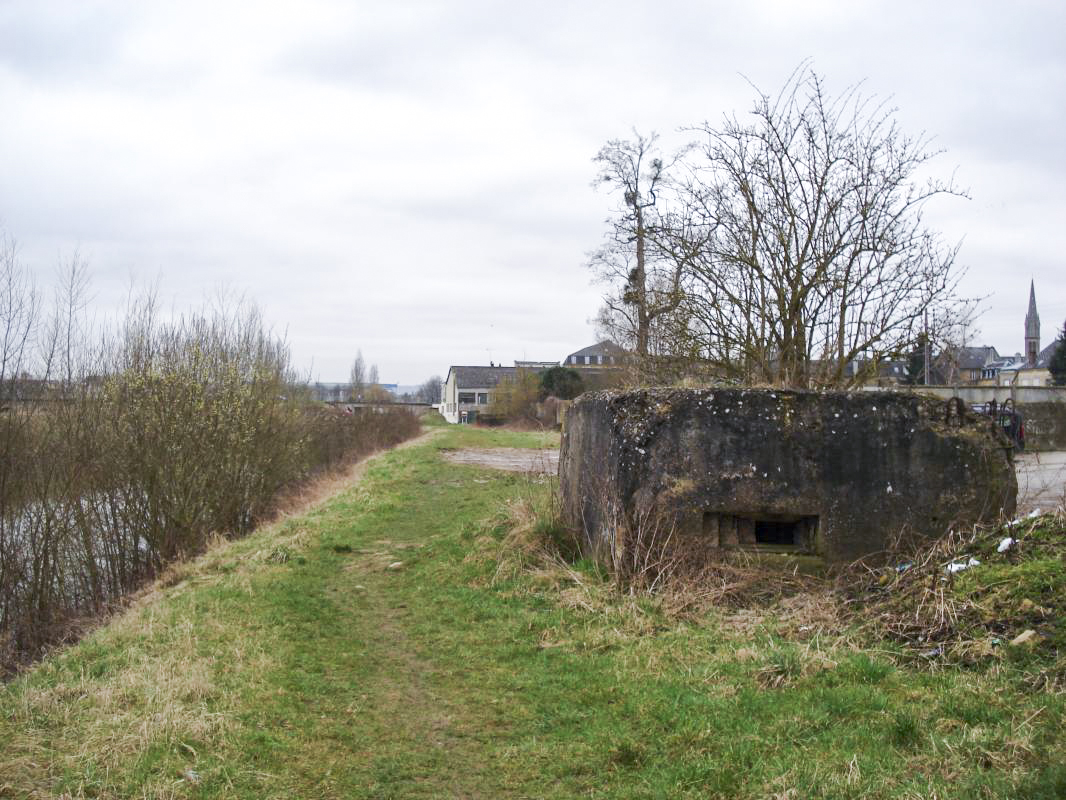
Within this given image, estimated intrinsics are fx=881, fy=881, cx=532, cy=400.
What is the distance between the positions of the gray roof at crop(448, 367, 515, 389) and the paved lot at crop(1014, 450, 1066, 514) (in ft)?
223

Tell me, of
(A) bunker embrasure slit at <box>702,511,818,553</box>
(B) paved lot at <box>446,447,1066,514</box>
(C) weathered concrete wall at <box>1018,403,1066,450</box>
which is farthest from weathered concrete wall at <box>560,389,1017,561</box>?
(C) weathered concrete wall at <box>1018,403,1066,450</box>

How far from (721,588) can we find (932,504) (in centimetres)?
201

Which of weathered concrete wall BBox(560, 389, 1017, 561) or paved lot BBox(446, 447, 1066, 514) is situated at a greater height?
weathered concrete wall BBox(560, 389, 1017, 561)

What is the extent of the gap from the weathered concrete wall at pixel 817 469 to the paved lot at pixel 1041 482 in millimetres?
743

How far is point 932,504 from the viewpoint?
24.3 ft

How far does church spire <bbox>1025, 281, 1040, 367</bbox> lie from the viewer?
8135 centimetres

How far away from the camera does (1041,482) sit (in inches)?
533

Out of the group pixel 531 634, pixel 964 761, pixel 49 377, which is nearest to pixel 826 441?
pixel 531 634

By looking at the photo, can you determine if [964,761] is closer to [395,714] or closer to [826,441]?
[395,714]

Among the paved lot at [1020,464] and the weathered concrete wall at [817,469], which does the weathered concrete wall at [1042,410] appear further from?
the weathered concrete wall at [817,469]

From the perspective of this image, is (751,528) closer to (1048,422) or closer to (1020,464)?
(1020,464)

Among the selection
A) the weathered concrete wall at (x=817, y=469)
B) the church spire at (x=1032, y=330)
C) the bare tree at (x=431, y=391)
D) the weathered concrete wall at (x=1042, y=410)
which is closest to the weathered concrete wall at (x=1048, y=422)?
the weathered concrete wall at (x=1042, y=410)

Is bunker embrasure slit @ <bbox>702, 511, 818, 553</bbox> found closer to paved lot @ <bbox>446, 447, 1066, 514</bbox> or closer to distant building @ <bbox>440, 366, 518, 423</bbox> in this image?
paved lot @ <bbox>446, 447, 1066, 514</bbox>

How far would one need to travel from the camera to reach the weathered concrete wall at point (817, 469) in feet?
24.2
